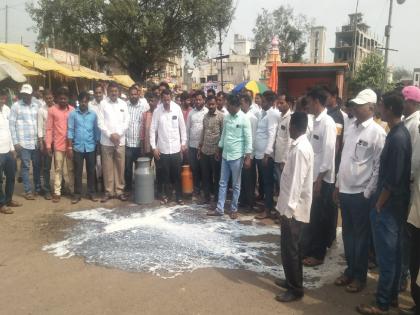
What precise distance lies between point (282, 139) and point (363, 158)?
2.35 meters

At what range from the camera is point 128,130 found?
24.8ft

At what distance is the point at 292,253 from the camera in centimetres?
383

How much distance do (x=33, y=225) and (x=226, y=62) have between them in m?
56.9

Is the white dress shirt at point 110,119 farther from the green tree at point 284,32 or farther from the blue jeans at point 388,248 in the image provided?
the green tree at point 284,32

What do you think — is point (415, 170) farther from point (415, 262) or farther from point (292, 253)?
point (292, 253)

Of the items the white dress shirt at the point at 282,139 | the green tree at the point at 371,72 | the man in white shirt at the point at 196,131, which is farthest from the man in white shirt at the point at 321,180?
the green tree at the point at 371,72

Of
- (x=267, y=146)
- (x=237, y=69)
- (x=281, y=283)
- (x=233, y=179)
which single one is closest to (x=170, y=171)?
(x=233, y=179)

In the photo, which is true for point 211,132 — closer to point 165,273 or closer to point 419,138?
point 165,273

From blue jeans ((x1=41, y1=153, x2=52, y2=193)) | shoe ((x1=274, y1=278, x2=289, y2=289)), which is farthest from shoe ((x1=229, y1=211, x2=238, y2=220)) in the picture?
blue jeans ((x1=41, y1=153, x2=52, y2=193))

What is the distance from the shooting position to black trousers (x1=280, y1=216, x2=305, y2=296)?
12.6ft

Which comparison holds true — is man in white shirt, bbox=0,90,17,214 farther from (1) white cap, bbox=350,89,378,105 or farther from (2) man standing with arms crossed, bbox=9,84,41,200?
(1) white cap, bbox=350,89,378,105

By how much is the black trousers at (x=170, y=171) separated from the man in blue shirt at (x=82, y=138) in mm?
1328

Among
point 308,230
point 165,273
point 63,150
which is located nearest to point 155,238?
point 165,273

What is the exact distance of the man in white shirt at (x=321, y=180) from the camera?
15.1 ft
